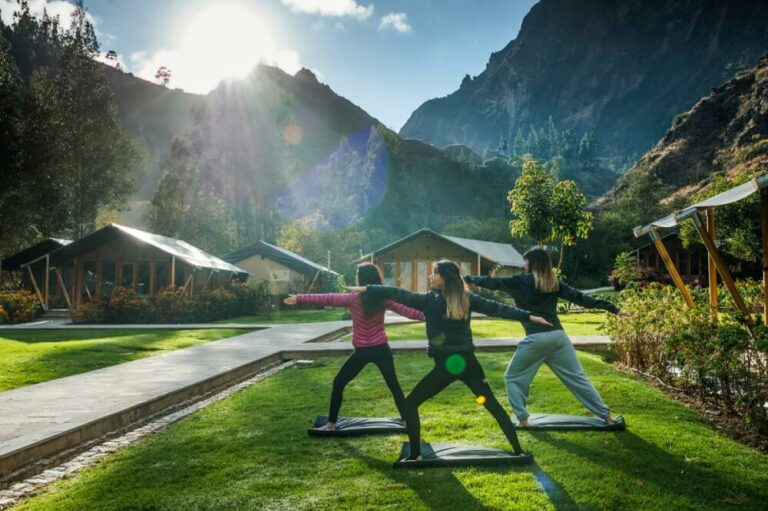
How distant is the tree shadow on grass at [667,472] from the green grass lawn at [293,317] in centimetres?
2032

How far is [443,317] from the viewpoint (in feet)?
16.1

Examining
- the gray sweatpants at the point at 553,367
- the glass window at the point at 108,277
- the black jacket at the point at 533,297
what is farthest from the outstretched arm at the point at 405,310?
the glass window at the point at 108,277

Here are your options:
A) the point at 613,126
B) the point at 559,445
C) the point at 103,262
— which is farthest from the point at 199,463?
the point at 613,126

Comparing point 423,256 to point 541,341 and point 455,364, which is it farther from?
point 455,364

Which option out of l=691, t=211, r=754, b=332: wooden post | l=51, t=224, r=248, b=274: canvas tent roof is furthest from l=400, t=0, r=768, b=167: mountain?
l=691, t=211, r=754, b=332: wooden post

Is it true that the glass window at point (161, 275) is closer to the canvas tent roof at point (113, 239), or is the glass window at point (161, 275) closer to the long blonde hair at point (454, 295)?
the canvas tent roof at point (113, 239)

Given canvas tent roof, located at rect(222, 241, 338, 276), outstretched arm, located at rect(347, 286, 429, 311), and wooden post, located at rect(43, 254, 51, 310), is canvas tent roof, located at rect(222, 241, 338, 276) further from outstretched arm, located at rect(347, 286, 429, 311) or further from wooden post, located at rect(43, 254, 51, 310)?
outstretched arm, located at rect(347, 286, 429, 311)

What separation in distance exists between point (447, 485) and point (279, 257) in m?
34.3

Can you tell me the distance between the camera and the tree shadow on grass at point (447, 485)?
3.93 meters

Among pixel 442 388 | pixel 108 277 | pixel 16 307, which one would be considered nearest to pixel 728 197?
pixel 442 388

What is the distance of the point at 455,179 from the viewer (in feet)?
419

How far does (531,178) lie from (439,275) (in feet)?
72.9

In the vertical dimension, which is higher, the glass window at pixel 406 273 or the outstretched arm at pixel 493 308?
the glass window at pixel 406 273

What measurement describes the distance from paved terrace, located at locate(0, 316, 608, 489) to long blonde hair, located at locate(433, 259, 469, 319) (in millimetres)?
3954
